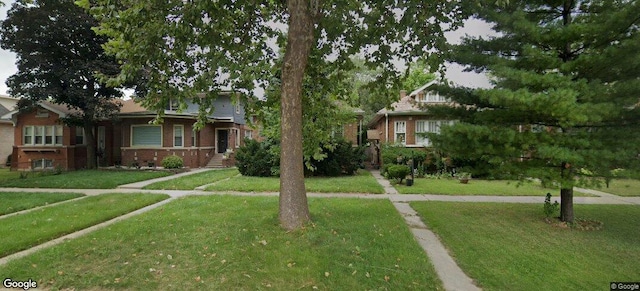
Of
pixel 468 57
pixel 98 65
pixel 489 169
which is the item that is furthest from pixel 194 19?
pixel 98 65

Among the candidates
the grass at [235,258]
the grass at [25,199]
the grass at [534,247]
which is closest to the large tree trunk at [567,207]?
the grass at [534,247]

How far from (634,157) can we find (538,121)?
5.46ft

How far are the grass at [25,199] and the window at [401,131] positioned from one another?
50.1ft

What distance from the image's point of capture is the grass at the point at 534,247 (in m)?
4.24

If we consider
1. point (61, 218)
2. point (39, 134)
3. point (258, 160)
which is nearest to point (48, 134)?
point (39, 134)

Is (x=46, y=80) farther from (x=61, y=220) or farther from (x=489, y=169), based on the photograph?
(x=489, y=169)

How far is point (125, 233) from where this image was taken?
19.4 feet

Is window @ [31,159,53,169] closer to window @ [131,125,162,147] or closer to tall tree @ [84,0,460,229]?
window @ [131,125,162,147]

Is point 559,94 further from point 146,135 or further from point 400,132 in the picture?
point 146,135

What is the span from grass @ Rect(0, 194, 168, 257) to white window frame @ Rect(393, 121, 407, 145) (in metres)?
13.2

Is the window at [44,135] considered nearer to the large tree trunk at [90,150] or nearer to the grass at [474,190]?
the large tree trunk at [90,150]

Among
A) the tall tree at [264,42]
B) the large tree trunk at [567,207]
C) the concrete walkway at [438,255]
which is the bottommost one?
the concrete walkway at [438,255]

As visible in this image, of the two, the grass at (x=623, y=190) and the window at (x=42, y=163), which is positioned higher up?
the window at (x=42, y=163)

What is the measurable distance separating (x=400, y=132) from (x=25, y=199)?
658 inches
